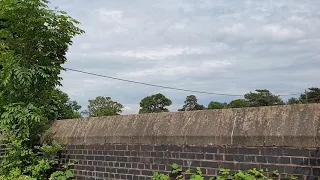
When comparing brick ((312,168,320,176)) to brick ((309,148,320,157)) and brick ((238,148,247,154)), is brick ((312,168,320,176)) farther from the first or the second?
brick ((238,148,247,154))

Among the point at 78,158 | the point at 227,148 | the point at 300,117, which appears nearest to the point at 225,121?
the point at 227,148

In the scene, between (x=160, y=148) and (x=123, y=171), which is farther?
(x=123, y=171)

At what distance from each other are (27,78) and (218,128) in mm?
3809

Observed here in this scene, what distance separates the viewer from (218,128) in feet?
13.8

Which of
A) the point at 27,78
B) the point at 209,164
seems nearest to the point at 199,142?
the point at 209,164

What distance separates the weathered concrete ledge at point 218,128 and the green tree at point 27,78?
3.65 ft

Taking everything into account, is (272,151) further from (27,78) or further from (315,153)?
(27,78)

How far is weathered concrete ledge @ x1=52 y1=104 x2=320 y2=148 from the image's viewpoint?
3576 millimetres

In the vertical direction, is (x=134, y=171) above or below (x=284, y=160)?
below

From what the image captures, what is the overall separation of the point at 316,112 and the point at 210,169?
4.68 ft

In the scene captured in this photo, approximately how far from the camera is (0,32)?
6508 millimetres

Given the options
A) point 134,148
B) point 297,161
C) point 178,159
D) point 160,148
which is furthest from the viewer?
point 134,148

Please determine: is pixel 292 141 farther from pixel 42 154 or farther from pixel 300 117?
pixel 42 154

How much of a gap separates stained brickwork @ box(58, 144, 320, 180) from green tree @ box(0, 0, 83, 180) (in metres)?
0.72
